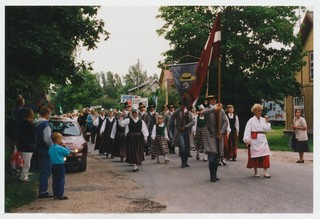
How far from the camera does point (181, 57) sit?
2984 centimetres

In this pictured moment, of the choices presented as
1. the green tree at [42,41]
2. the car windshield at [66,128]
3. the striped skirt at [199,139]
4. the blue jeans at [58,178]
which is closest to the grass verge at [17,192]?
the blue jeans at [58,178]

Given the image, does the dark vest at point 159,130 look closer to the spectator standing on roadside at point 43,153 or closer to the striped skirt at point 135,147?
the striped skirt at point 135,147

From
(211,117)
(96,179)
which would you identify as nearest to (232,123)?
(211,117)

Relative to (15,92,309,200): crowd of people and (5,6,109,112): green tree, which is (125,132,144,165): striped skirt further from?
(5,6,109,112): green tree

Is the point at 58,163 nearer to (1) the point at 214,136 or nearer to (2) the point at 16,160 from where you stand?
(2) the point at 16,160

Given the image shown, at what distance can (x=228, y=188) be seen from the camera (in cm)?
1070

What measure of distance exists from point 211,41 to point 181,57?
60.2 ft

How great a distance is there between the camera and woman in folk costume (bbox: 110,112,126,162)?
17291mm

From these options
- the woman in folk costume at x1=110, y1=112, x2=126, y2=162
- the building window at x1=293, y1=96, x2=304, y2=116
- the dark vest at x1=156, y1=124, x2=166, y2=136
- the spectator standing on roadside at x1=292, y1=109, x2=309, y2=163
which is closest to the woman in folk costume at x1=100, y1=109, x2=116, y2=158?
A: the woman in folk costume at x1=110, y1=112, x2=126, y2=162

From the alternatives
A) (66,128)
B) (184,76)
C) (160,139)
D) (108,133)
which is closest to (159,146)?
(160,139)

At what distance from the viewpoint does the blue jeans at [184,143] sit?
14914 mm

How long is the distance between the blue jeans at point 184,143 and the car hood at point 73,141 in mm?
2917

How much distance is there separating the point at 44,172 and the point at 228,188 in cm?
387
